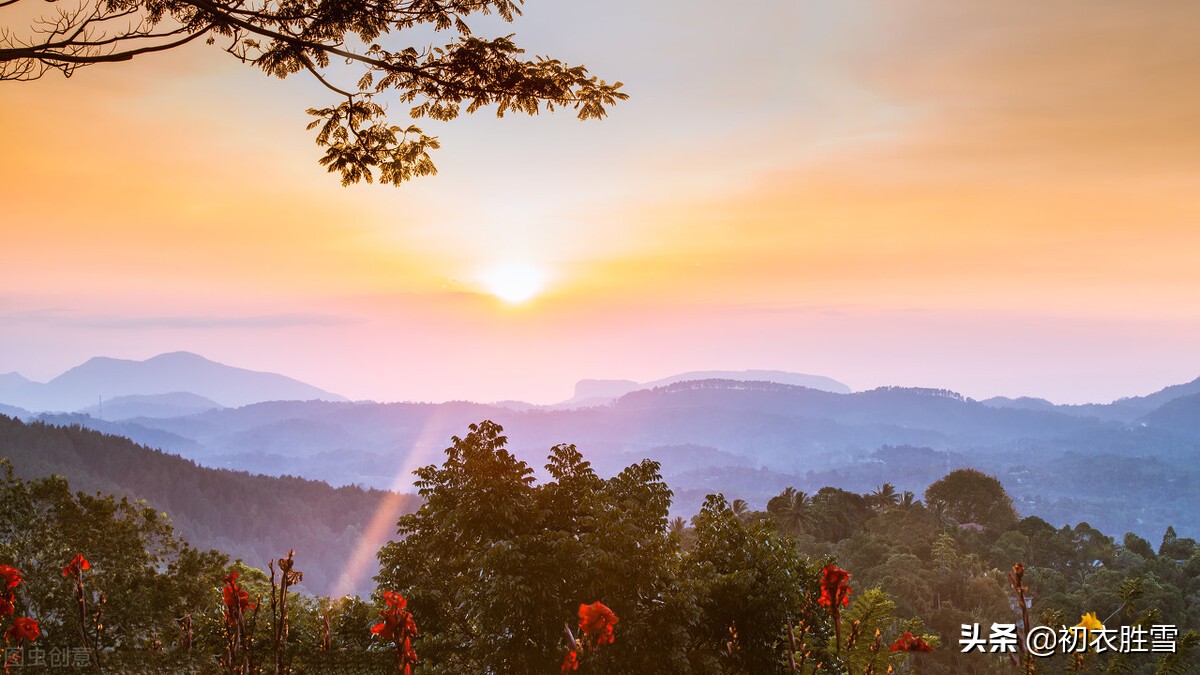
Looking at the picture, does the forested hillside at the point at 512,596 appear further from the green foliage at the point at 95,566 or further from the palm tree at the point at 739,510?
the palm tree at the point at 739,510

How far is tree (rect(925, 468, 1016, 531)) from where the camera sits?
66.1m

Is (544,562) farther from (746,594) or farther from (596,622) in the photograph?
(596,622)

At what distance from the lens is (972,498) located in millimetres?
66875

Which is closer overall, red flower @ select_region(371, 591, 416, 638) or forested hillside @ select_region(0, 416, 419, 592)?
red flower @ select_region(371, 591, 416, 638)

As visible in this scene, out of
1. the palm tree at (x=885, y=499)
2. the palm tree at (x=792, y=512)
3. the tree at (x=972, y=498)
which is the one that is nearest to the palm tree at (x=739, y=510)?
the palm tree at (x=792, y=512)

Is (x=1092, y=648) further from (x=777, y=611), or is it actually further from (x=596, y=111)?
(x=777, y=611)

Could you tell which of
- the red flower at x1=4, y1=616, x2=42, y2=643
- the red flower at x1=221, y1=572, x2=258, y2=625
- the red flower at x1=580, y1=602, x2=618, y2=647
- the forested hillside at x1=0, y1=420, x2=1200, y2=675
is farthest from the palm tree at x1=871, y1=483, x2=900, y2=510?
the red flower at x1=4, y1=616, x2=42, y2=643

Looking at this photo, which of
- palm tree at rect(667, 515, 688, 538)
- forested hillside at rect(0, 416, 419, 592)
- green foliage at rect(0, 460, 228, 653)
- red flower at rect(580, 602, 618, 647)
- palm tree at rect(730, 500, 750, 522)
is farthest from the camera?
forested hillside at rect(0, 416, 419, 592)

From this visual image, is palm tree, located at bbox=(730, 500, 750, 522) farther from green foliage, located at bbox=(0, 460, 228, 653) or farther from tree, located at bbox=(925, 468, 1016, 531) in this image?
green foliage, located at bbox=(0, 460, 228, 653)

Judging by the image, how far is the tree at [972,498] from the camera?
217ft

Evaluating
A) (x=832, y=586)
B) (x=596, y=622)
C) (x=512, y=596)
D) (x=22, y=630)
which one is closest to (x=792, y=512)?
(x=512, y=596)

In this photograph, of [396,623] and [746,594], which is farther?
[746,594]

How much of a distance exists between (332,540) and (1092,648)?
198229mm

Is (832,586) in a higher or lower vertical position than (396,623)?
higher
